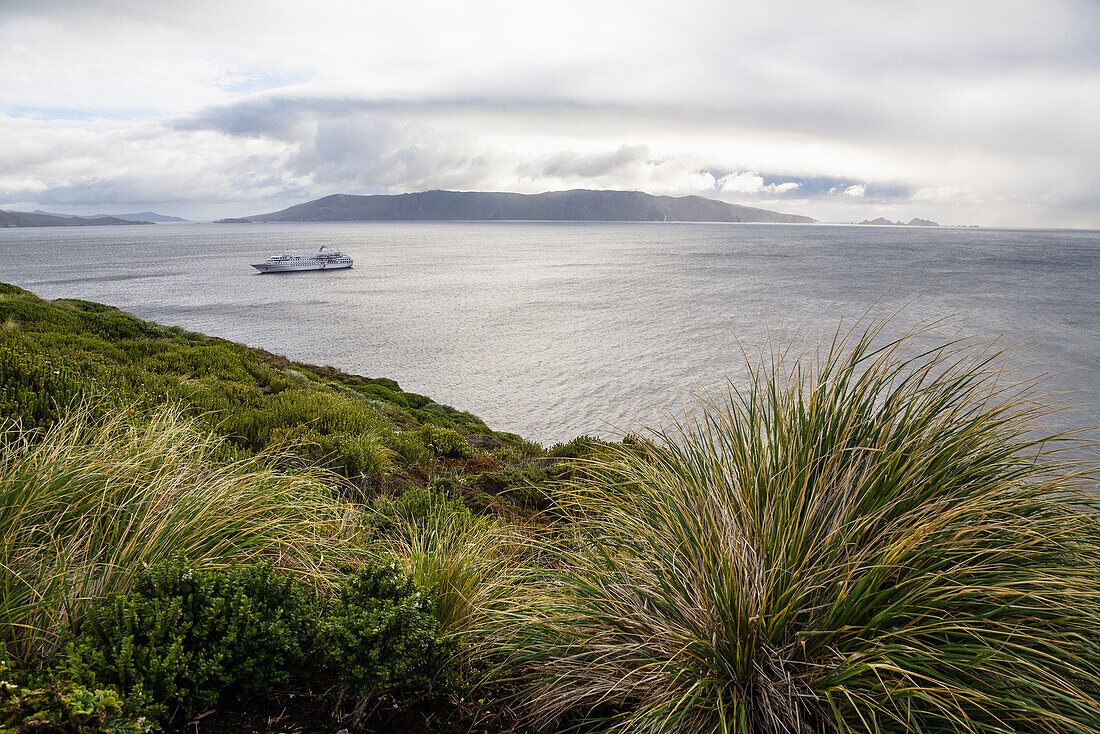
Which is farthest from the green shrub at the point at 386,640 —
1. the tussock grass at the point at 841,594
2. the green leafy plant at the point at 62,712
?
the green leafy plant at the point at 62,712

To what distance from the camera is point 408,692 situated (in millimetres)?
3033

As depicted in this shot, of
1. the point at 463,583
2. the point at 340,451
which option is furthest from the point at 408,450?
the point at 463,583

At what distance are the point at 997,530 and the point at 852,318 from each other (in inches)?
2046

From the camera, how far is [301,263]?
108375 mm

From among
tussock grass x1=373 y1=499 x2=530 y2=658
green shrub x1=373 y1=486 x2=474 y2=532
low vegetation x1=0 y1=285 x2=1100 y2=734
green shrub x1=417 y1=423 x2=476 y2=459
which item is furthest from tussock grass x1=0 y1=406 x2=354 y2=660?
green shrub x1=417 y1=423 x2=476 y2=459

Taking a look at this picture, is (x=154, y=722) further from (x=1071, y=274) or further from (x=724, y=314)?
(x=1071, y=274)

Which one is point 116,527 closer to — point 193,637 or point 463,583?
point 193,637

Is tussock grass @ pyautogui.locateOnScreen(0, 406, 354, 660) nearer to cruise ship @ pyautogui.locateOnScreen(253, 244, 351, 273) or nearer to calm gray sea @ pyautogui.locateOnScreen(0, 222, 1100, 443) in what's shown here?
calm gray sea @ pyautogui.locateOnScreen(0, 222, 1100, 443)

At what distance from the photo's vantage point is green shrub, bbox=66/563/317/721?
8.20 ft

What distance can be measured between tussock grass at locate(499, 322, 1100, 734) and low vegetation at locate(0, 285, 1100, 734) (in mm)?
19

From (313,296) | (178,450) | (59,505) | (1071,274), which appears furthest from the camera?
(1071,274)

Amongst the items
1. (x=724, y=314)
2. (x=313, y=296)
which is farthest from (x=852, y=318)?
(x=313, y=296)

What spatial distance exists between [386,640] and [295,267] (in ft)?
375

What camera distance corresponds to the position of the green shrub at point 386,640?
2777mm
